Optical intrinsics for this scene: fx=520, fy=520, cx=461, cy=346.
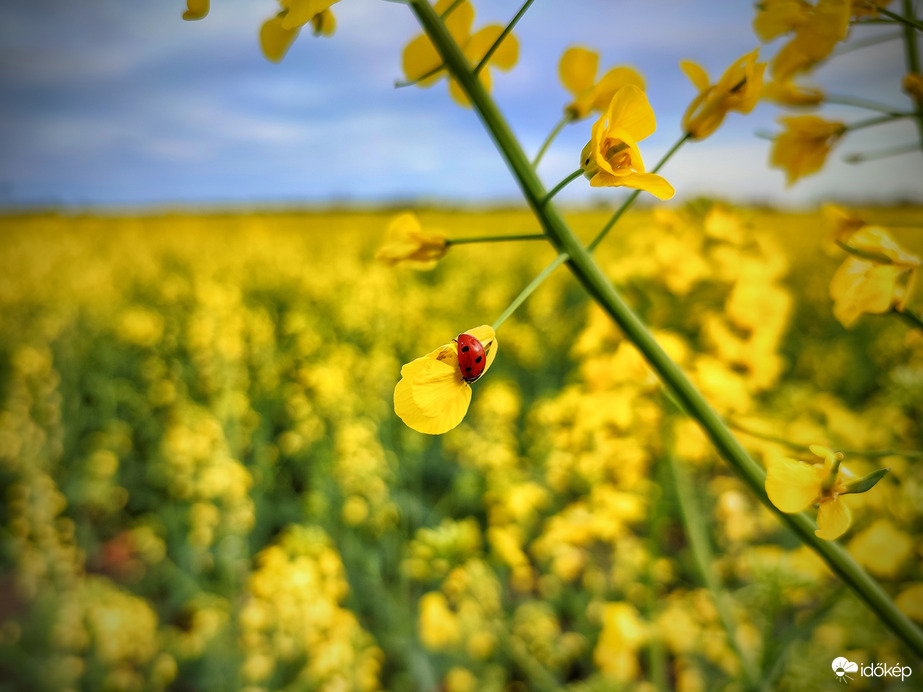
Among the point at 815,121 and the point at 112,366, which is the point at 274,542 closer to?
the point at 112,366

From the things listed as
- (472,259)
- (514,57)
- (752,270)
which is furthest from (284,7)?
(472,259)

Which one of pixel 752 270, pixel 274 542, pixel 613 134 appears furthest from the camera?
pixel 274 542

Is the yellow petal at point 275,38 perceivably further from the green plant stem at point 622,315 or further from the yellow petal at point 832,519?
the yellow petal at point 832,519

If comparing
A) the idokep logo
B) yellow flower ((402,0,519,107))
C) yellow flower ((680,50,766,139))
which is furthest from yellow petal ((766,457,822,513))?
the idokep logo

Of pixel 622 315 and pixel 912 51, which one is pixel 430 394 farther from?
pixel 912 51

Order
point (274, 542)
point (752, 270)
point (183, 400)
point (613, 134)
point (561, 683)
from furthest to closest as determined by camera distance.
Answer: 1. point (274, 542)
2. point (183, 400)
3. point (561, 683)
4. point (752, 270)
5. point (613, 134)

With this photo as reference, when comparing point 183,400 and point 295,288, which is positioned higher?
point 183,400

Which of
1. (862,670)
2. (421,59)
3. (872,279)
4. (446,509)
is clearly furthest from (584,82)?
(446,509)

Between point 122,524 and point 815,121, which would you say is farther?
point 122,524

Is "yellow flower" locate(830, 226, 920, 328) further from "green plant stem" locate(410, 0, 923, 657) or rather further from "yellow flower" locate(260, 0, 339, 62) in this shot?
"yellow flower" locate(260, 0, 339, 62)
